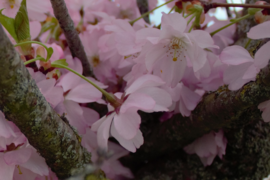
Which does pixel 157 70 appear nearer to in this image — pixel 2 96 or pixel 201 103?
pixel 201 103

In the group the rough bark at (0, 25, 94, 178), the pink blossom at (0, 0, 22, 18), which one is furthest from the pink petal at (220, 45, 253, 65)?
the pink blossom at (0, 0, 22, 18)

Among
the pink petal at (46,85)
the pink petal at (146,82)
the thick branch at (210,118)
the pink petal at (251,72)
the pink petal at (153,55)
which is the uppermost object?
the pink petal at (46,85)

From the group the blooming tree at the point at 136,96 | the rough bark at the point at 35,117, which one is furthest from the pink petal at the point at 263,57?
the rough bark at the point at 35,117

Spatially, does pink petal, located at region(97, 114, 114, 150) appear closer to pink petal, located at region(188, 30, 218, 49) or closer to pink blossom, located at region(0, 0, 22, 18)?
pink petal, located at region(188, 30, 218, 49)

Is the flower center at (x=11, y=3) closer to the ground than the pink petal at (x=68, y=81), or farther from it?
farther from it

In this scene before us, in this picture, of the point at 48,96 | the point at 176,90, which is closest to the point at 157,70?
the point at 176,90

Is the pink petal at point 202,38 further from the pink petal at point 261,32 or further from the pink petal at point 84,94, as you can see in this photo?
the pink petal at point 84,94

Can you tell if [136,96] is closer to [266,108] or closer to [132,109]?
[132,109]

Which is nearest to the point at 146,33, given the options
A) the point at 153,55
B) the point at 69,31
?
the point at 153,55
